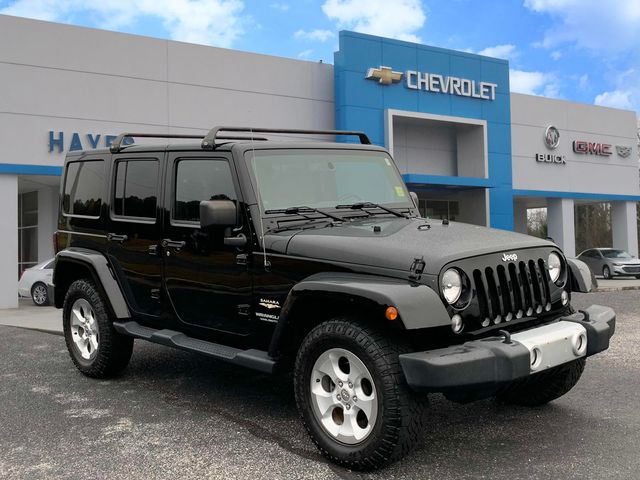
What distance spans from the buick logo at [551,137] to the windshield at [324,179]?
913 inches

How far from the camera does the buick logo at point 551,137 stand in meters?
26.4

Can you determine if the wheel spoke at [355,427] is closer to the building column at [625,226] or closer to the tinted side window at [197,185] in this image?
the tinted side window at [197,185]

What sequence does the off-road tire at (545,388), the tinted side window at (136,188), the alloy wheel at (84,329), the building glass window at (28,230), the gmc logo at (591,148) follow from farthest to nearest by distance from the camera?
the gmc logo at (591,148), the building glass window at (28,230), the alloy wheel at (84,329), the tinted side window at (136,188), the off-road tire at (545,388)

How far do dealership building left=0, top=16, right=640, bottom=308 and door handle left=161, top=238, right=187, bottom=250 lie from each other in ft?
39.3

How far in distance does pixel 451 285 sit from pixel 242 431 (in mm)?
1838

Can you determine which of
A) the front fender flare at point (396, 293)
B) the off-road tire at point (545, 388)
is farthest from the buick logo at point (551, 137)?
the front fender flare at point (396, 293)

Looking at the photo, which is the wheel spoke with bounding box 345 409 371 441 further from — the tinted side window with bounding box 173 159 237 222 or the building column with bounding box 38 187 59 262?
the building column with bounding box 38 187 59 262

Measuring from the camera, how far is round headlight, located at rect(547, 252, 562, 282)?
416 centimetres

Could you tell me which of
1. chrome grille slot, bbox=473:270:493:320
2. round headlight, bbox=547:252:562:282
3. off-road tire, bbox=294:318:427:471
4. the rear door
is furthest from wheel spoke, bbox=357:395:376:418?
the rear door

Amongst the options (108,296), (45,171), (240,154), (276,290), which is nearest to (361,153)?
(240,154)

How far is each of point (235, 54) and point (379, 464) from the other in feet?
55.6

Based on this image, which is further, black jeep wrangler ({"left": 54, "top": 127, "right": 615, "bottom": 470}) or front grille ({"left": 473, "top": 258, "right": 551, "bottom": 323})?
front grille ({"left": 473, "top": 258, "right": 551, "bottom": 323})

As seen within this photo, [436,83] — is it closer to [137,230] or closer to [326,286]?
[137,230]

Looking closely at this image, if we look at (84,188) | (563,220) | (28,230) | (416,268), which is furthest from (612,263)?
(416,268)
